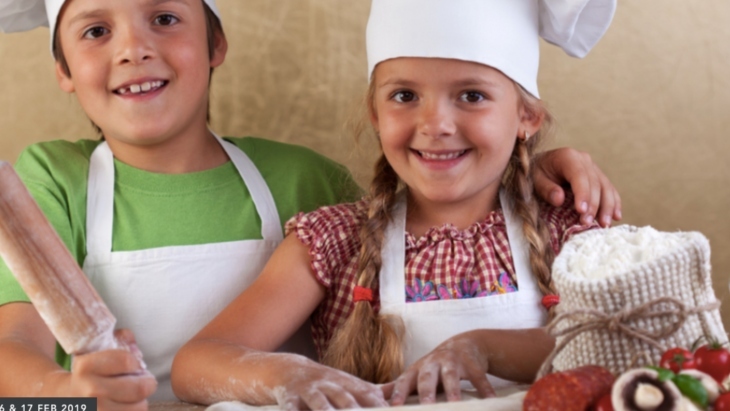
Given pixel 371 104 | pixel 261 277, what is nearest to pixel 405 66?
pixel 371 104

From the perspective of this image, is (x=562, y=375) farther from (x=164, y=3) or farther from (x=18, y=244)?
(x=164, y=3)

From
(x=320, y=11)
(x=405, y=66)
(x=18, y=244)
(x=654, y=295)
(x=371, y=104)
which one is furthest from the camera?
(x=320, y=11)

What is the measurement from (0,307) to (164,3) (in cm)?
54

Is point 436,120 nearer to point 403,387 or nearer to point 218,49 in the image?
point 403,387

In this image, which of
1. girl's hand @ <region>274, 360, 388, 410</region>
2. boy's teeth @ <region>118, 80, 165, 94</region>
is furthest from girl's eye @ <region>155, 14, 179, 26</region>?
girl's hand @ <region>274, 360, 388, 410</region>

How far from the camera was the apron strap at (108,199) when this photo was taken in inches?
56.2

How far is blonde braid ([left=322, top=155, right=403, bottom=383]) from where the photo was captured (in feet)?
4.23

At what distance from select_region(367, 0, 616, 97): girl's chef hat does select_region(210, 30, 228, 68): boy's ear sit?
321 millimetres

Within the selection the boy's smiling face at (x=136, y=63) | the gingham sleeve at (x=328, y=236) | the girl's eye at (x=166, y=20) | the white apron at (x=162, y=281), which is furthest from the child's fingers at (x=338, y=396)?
the girl's eye at (x=166, y=20)

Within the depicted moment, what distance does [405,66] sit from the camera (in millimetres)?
1296

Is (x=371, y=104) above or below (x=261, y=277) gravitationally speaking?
above

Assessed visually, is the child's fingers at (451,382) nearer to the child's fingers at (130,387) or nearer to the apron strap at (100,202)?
the child's fingers at (130,387)

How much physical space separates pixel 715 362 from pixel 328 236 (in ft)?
2.18

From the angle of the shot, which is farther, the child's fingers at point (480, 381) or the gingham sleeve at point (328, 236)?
the gingham sleeve at point (328, 236)
